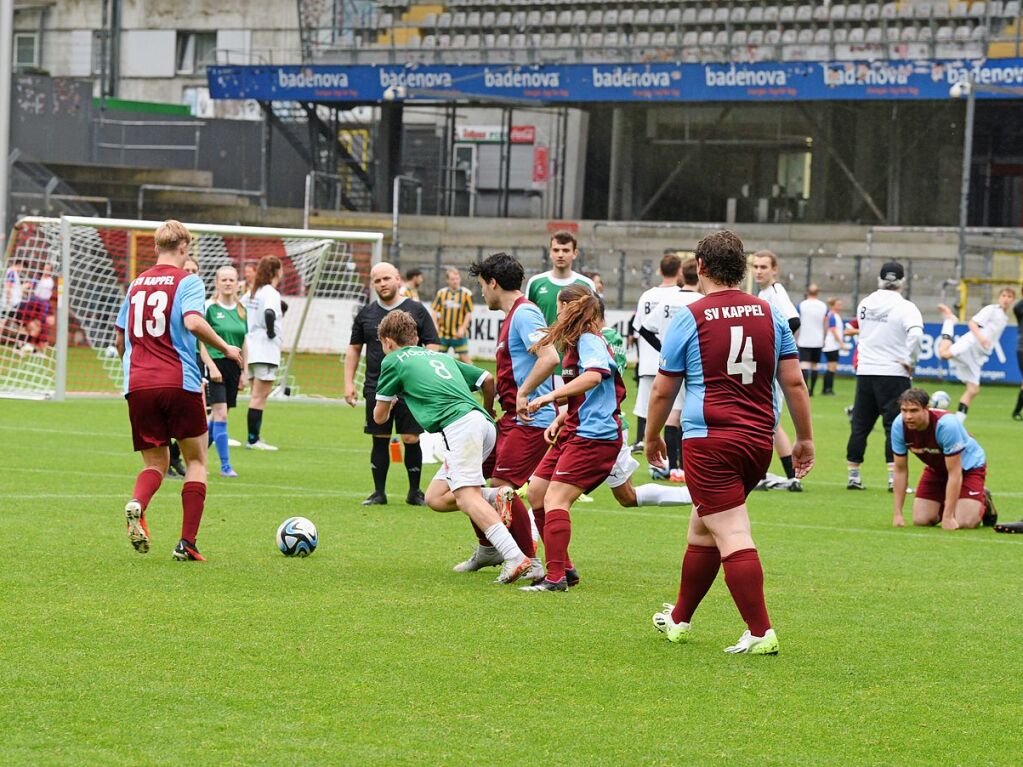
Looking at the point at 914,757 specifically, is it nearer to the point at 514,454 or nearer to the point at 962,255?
the point at 514,454

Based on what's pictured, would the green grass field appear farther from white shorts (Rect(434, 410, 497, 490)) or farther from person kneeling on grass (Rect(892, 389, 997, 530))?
white shorts (Rect(434, 410, 497, 490))

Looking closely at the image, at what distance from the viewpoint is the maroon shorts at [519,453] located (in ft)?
28.9

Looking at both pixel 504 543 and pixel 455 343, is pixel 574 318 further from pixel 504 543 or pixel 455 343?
pixel 455 343

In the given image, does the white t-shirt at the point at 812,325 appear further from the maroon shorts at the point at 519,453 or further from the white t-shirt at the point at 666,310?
the maroon shorts at the point at 519,453

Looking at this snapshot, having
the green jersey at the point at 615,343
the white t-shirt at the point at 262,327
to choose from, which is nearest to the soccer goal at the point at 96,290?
the white t-shirt at the point at 262,327

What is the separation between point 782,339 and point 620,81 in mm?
31375

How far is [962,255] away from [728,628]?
80.0 ft

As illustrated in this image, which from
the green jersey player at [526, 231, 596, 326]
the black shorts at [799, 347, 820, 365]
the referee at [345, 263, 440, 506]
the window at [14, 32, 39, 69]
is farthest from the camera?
the window at [14, 32, 39, 69]

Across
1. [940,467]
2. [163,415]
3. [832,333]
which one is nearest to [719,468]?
[163,415]

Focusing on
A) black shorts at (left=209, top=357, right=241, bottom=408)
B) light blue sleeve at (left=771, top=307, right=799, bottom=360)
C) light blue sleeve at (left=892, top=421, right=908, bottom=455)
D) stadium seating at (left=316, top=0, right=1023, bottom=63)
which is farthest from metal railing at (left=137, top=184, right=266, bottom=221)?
light blue sleeve at (left=771, top=307, right=799, bottom=360)

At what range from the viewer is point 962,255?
30.2 meters

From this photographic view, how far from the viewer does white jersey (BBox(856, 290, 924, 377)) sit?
13.4 metres

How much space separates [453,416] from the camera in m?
8.38

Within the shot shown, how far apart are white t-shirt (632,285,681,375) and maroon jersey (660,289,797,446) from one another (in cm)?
680
